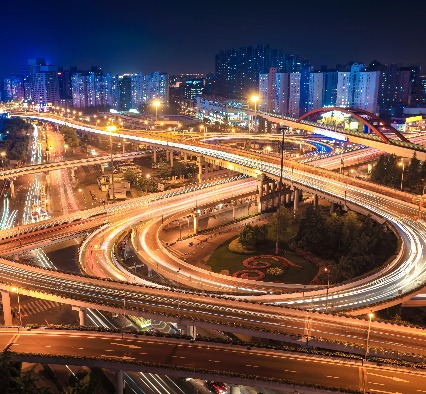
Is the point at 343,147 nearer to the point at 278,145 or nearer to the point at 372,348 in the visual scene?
the point at 278,145

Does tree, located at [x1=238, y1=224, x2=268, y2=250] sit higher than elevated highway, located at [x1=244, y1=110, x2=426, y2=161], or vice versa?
elevated highway, located at [x1=244, y1=110, x2=426, y2=161]

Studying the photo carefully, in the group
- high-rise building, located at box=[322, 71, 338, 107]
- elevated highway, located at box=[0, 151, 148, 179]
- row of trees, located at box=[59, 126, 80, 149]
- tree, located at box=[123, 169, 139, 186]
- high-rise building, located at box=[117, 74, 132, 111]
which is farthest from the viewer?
high-rise building, located at box=[117, 74, 132, 111]

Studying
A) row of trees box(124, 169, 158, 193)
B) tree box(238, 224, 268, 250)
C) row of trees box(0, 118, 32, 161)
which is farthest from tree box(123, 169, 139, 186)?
row of trees box(0, 118, 32, 161)

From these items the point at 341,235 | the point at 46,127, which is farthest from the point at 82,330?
the point at 46,127

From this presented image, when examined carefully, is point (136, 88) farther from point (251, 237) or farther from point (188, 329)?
point (188, 329)

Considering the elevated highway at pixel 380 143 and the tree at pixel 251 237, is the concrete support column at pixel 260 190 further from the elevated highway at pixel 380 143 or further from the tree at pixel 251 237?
the elevated highway at pixel 380 143

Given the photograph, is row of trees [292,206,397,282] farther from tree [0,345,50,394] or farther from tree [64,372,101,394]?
tree [0,345,50,394]

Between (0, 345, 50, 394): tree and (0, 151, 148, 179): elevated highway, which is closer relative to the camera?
(0, 345, 50, 394): tree
